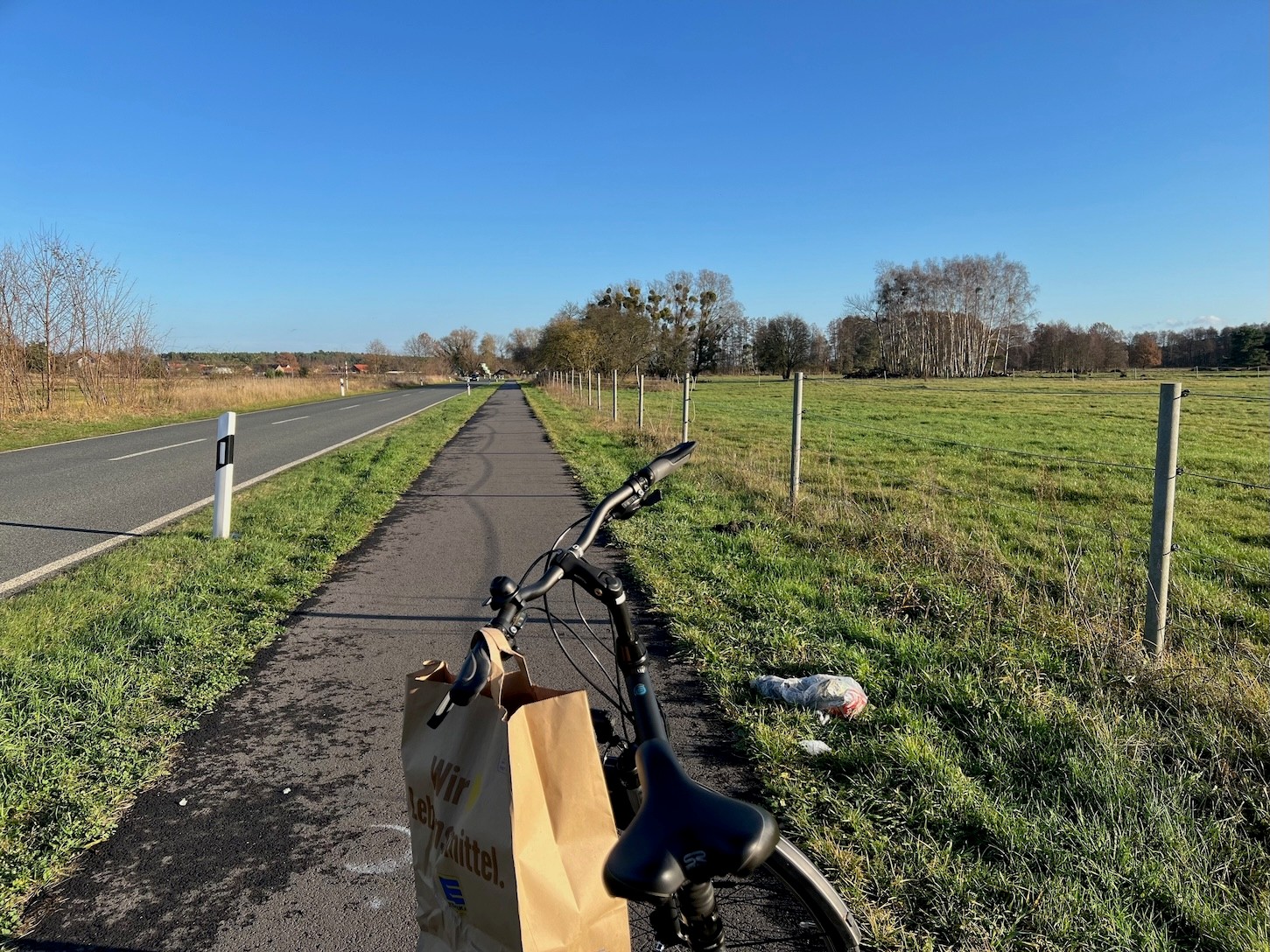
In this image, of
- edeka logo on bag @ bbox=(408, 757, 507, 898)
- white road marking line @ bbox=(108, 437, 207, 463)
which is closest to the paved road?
white road marking line @ bbox=(108, 437, 207, 463)

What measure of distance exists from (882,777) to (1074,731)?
1021 mm

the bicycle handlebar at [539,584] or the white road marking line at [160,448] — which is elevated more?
the bicycle handlebar at [539,584]

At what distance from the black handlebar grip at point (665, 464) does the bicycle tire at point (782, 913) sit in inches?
34.0

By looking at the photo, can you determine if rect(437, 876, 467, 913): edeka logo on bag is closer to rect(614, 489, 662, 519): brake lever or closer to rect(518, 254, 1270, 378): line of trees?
rect(614, 489, 662, 519): brake lever

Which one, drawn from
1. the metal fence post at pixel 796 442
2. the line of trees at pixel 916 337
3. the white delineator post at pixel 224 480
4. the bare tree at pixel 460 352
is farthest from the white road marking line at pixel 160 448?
the bare tree at pixel 460 352

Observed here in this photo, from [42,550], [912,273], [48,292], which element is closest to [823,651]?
[42,550]

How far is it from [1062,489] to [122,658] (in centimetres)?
1162

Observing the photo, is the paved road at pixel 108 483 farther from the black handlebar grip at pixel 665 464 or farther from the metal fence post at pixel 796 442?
the metal fence post at pixel 796 442

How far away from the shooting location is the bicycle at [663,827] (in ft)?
3.97

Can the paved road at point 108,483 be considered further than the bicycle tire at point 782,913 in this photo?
Yes

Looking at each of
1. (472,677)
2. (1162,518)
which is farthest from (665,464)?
(1162,518)

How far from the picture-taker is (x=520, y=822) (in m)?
1.52

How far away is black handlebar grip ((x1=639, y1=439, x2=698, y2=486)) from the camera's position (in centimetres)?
189

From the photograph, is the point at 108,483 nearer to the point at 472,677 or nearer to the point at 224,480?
the point at 224,480
